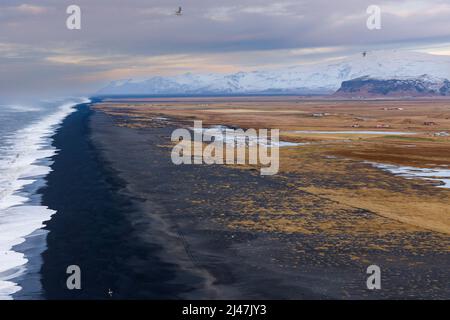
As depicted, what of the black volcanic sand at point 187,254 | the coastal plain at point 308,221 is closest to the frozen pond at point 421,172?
the coastal plain at point 308,221

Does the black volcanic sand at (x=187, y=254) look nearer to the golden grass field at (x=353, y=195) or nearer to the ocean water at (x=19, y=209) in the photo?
the ocean water at (x=19, y=209)

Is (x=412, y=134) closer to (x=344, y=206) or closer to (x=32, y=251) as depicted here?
(x=344, y=206)

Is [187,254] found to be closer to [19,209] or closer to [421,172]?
[19,209]

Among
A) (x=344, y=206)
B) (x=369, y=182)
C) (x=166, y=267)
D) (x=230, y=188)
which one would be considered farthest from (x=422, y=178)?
(x=166, y=267)

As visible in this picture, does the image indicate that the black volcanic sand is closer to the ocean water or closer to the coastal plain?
the coastal plain

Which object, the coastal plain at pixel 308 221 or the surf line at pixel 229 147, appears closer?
the coastal plain at pixel 308 221

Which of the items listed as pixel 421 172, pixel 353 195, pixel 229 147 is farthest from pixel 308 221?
pixel 229 147
